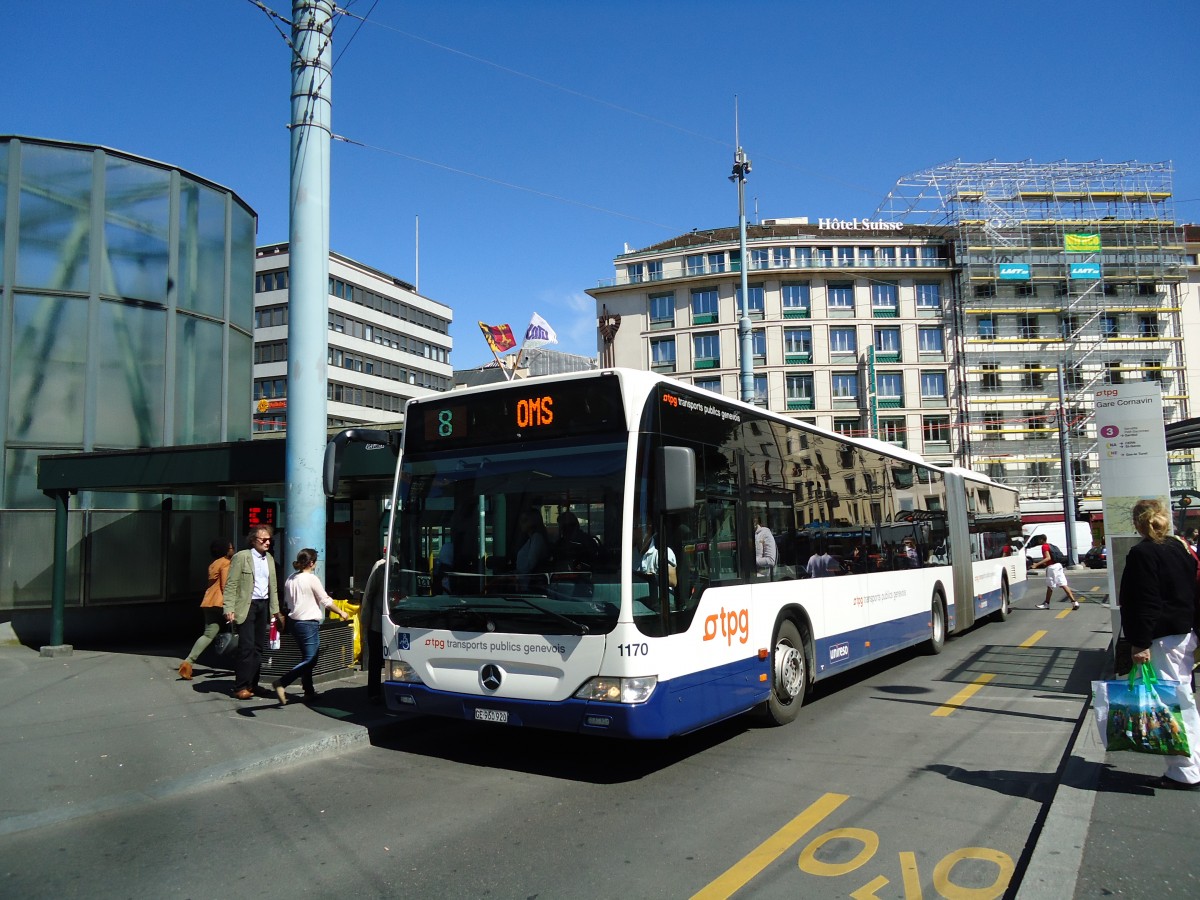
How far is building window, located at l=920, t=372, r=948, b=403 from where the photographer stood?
66.7 metres

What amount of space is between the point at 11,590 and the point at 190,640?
2.95m

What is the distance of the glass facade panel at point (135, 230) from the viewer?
54.4 feet

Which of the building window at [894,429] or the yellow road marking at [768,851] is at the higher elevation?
the building window at [894,429]

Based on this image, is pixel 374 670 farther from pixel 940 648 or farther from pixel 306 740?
pixel 940 648

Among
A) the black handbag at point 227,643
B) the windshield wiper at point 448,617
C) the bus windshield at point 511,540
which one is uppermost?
the bus windshield at point 511,540

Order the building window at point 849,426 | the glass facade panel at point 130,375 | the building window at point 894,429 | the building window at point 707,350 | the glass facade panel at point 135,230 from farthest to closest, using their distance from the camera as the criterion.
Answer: the building window at point 707,350
the building window at point 894,429
the building window at point 849,426
the glass facade panel at point 135,230
the glass facade panel at point 130,375

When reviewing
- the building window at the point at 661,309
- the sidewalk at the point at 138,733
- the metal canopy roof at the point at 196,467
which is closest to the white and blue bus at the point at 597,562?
the sidewalk at the point at 138,733

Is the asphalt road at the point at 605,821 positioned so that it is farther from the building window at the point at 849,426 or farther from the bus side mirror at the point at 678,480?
the building window at the point at 849,426

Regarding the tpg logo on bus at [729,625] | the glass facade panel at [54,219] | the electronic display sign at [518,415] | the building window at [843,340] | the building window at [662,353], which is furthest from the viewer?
the building window at [662,353]

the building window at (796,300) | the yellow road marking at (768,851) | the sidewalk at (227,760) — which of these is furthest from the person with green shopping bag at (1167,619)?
the building window at (796,300)

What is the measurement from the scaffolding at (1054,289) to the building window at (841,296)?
804cm

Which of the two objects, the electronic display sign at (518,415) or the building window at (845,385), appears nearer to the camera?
the electronic display sign at (518,415)

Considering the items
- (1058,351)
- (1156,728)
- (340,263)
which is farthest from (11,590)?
(1058,351)

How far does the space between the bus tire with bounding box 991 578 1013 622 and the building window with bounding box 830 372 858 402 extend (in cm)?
4743
